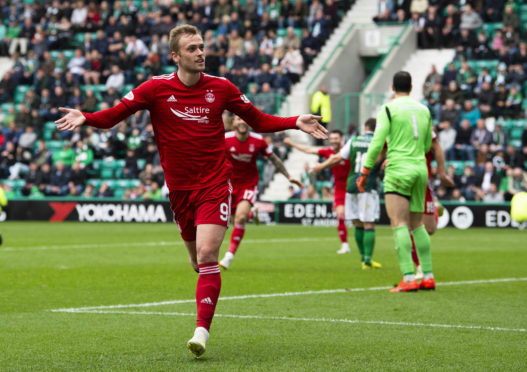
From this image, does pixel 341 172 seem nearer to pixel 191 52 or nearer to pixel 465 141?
pixel 191 52

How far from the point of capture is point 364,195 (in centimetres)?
1572

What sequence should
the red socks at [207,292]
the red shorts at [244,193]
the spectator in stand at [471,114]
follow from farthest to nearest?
the spectator in stand at [471,114]
the red shorts at [244,193]
the red socks at [207,292]

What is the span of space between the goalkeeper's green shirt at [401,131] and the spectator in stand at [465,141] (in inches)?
681

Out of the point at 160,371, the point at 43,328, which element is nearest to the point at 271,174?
the point at 43,328

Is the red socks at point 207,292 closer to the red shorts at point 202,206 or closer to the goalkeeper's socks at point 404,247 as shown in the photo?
the red shorts at point 202,206

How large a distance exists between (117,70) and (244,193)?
20924 millimetres

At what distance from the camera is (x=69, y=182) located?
32875 mm

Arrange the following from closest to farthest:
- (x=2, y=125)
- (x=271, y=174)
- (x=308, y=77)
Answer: (x=271, y=174)
(x=308, y=77)
(x=2, y=125)

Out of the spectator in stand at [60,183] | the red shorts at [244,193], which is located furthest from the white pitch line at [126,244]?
the spectator in stand at [60,183]

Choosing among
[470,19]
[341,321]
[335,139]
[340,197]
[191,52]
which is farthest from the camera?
[470,19]

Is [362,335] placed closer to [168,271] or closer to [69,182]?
[168,271]

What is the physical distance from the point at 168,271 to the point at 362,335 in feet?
21.6

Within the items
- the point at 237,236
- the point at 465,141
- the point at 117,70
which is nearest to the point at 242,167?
the point at 237,236

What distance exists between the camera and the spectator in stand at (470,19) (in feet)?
102
